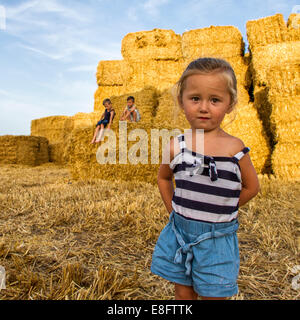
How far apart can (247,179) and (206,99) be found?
0.33 metres

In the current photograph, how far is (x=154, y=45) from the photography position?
30.8 feet

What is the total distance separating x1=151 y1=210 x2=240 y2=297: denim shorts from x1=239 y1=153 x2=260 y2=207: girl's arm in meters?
0.11

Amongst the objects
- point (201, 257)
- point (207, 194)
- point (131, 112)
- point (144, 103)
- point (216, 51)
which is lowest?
point (201, 257)

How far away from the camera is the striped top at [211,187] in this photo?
3.11 ft

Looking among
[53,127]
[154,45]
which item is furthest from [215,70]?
[53,127]

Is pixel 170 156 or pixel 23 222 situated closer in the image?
pixel 170 156

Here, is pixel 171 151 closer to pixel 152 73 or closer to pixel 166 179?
pixel 166 179

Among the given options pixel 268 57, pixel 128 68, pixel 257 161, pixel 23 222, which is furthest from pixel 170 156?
pixel 128 68

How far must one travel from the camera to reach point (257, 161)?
19.1 ft

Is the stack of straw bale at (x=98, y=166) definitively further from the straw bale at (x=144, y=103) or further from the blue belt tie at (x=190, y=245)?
the blue belt tie at (x=190, y=245)
